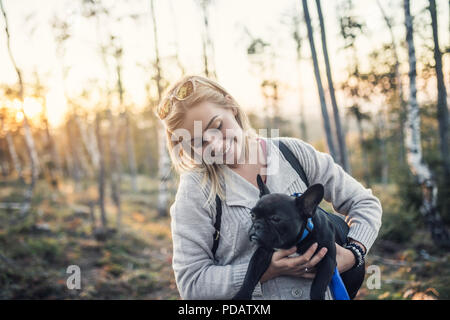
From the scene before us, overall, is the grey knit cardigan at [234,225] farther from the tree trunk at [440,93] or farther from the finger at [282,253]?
the tree trunk at [440,93]

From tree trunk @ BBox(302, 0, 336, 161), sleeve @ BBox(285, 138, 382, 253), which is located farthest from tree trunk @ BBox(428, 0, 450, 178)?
sleeve @ BBox(285, 138, 382, 253)

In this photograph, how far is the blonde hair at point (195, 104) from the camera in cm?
191

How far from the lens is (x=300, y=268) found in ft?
5.61

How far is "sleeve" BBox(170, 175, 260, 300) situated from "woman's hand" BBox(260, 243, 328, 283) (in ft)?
0.46

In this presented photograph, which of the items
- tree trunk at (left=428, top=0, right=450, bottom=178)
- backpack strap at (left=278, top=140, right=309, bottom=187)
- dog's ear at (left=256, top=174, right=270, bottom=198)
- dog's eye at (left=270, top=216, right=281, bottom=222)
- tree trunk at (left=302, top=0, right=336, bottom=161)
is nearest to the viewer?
dog's eye at (left=270, top=216, right=281, bottom=222)

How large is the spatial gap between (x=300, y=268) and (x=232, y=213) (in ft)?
1.68

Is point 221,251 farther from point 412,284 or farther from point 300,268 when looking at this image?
point 412,284

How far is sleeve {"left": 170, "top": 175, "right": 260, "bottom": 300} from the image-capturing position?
1.71 m

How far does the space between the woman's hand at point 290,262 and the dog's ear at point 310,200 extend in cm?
20

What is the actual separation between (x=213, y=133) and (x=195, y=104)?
0.73 ft

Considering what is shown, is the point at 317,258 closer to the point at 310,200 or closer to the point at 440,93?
the point at 310,200

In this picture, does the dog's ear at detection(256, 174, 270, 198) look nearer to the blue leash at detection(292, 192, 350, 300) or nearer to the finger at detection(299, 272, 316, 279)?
the blue leash at detection(292, 192, 350, 300)

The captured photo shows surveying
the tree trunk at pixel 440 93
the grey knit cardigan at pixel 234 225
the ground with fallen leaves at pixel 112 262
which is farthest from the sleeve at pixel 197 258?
the tree trunk at pixel 440 93
